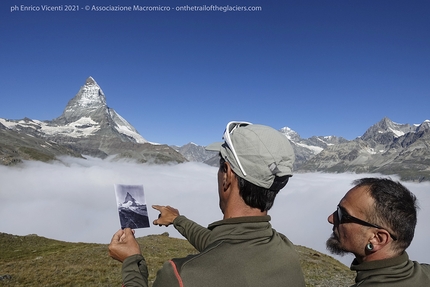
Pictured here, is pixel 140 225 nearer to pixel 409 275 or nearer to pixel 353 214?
pixel 353 214

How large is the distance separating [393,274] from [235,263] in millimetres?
2137

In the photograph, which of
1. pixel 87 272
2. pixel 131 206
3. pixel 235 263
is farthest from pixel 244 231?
pixel 87 272

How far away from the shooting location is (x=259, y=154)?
3.66 meters

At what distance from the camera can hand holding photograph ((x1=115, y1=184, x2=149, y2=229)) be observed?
464cm

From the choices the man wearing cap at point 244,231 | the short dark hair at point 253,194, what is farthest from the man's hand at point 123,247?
the short dark hair at point 253,194

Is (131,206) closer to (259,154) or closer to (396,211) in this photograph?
(259,154)

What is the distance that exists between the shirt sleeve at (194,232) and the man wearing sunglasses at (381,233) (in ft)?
6.66

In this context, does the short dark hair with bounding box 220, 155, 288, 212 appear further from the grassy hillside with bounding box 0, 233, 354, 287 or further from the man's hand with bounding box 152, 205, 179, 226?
the grassy hillside with bounding box 0, 233, 354, 287

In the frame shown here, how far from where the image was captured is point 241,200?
12.3 feet

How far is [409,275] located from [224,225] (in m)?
2.45

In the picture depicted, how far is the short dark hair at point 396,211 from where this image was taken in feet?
12.8

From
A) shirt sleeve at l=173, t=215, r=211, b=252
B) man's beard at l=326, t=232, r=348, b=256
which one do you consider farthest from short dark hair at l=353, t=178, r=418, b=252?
shirt sleeve at l=173, t=215, r=211, b=252

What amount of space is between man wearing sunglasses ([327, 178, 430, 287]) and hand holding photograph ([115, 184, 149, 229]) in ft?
10.4

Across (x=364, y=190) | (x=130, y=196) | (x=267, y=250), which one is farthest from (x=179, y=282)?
(x=364, y=190)
